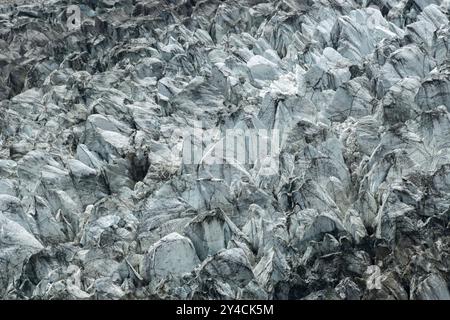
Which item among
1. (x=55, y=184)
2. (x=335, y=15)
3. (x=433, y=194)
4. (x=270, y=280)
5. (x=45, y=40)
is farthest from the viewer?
(x=45, y=40)

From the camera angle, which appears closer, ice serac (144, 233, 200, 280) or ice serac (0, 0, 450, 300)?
ice serac (0, 0, 450, 300)

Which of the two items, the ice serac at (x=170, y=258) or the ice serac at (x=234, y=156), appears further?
the ice serac at (x=170, y=258)

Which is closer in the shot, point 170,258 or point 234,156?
point 170,258

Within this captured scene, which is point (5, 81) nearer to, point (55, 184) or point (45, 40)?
point (45, 40)

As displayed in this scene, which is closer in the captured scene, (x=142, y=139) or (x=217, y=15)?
(x=142, y=139)

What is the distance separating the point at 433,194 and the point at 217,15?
28932 mm

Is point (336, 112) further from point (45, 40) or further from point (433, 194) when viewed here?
point (45, 40)

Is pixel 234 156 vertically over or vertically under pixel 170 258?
over

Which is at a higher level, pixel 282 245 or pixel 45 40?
pixel 45 40

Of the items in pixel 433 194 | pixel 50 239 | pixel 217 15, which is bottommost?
pixel 50 239

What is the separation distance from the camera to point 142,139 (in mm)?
42750
